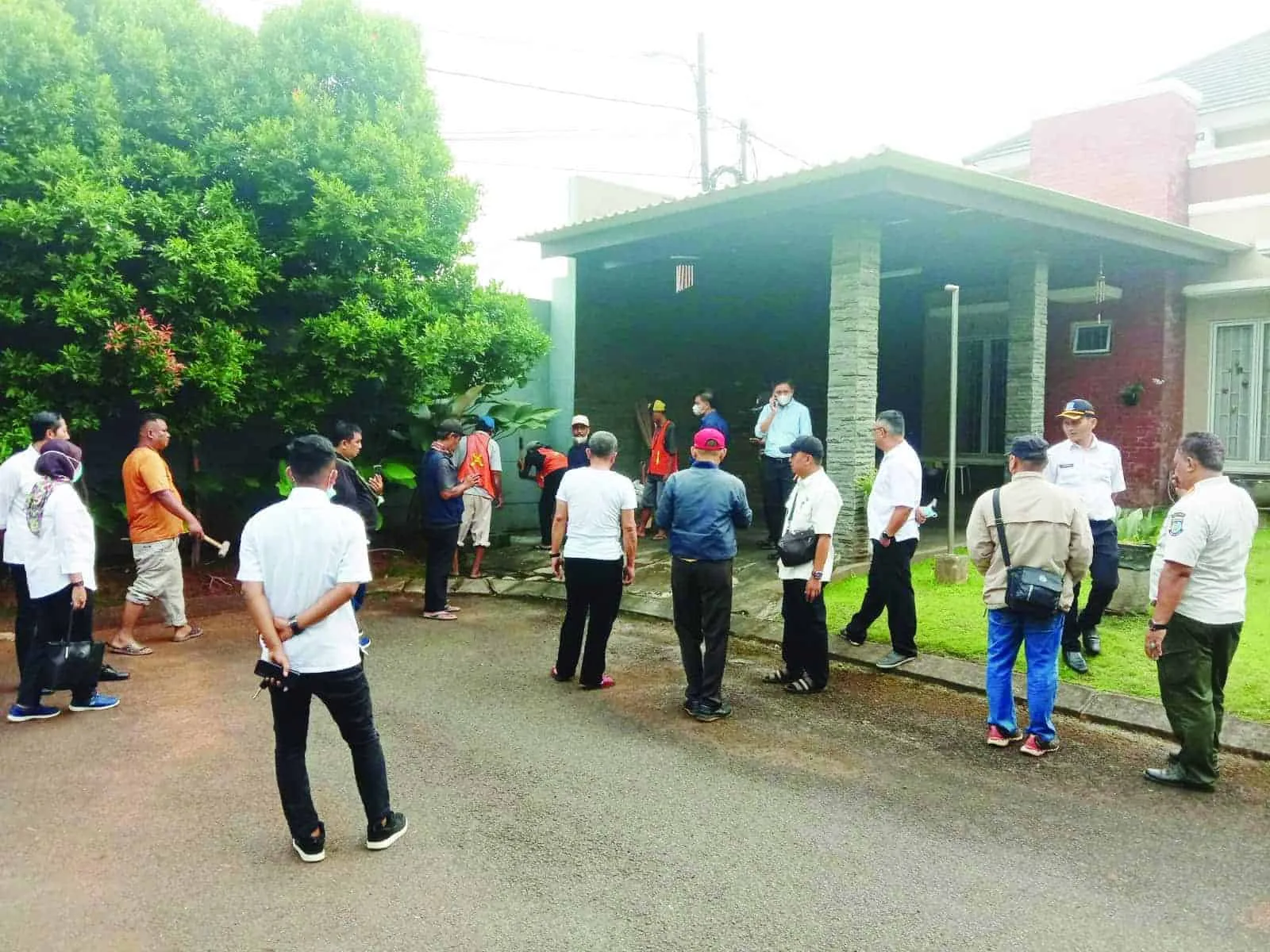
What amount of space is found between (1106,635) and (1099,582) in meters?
0.71

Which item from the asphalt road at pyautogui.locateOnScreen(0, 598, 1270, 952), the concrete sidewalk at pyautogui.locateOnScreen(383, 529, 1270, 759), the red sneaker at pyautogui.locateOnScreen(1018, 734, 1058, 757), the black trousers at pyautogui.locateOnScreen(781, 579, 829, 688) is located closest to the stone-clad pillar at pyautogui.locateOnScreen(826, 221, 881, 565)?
the concrete sidewalk at pyautogui.locateOnScreen(383, 529, 1270, 759)

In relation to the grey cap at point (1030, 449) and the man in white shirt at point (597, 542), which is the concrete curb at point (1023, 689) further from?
the man in white shirt at point (597, 542)

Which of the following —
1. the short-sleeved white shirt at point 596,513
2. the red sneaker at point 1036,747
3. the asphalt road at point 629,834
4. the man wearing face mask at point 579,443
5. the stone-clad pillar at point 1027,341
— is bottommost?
the asphalt road at point 629,834

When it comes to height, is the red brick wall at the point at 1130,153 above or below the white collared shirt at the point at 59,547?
above

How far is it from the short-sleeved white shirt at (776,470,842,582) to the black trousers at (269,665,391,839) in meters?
3.07

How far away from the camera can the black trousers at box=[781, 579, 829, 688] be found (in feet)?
20.2

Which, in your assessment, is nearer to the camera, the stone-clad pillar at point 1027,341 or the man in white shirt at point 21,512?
the man in white shirt at point 21,512

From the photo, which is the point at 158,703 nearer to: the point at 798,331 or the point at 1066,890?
the point at 1066,890

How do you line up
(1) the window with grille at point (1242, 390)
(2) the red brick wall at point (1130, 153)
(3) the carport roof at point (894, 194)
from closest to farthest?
1. (3) the carport roof at point (894, 194)
2. (1) the window with grille at point (1242, 390)
3. (2) the red brick wall at point (1130, 153)

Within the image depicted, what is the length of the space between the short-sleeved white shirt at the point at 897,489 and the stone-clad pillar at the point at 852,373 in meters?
2.50

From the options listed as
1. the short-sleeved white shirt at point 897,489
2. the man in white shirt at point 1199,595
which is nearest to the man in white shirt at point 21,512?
the short-sleeved white shirt at point 897,489

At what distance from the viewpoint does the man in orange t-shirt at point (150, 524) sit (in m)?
7.18

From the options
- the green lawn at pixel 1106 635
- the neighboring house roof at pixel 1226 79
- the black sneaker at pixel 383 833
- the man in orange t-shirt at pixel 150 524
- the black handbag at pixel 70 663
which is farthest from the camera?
the neighboring house roof at pixel 1226 79

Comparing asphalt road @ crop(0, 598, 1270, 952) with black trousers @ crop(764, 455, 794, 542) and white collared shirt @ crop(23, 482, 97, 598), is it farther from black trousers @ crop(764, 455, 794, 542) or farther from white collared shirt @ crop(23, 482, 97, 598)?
black trousers @ crop(764, 455, 794, 542)
